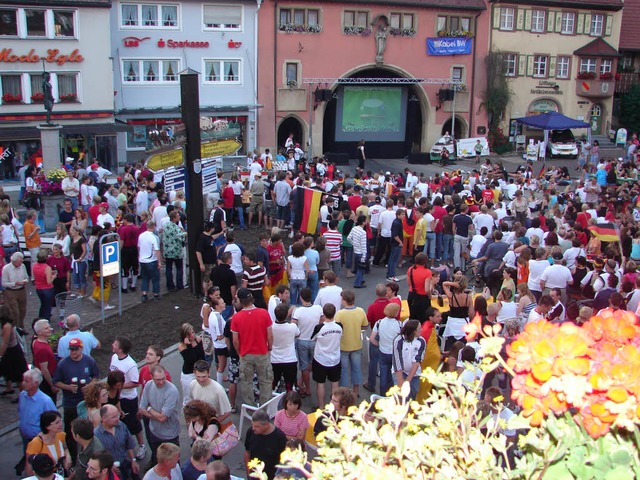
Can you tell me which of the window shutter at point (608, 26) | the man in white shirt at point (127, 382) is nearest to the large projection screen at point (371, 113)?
the window shutter at point (608, 26)

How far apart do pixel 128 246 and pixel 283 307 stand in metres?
5.87

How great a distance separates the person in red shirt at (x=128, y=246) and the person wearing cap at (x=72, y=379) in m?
5.65

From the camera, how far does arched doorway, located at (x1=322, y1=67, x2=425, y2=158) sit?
121 ft

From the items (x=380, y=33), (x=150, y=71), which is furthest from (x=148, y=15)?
(x=380, y=33)

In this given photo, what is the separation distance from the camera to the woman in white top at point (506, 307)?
392 inches

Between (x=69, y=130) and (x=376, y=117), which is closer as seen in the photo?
(x=69, y=130)

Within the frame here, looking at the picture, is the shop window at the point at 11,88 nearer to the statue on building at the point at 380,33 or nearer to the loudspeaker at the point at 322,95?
the loudspeaker at the point at 322,95

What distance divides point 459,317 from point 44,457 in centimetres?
614

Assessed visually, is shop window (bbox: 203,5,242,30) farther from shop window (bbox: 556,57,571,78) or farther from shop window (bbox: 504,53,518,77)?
shop window (bbox: 556,57,571,78)

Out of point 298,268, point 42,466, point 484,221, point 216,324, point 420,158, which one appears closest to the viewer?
point 42,466

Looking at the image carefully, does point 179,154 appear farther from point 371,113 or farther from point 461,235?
point 371,113

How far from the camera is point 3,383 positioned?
396 inches

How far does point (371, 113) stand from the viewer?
123 feet

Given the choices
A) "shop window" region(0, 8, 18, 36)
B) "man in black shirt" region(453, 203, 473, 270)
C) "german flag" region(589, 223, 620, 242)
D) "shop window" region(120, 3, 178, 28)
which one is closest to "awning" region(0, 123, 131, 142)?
"shop window" region(0, 8, 18, 36)
